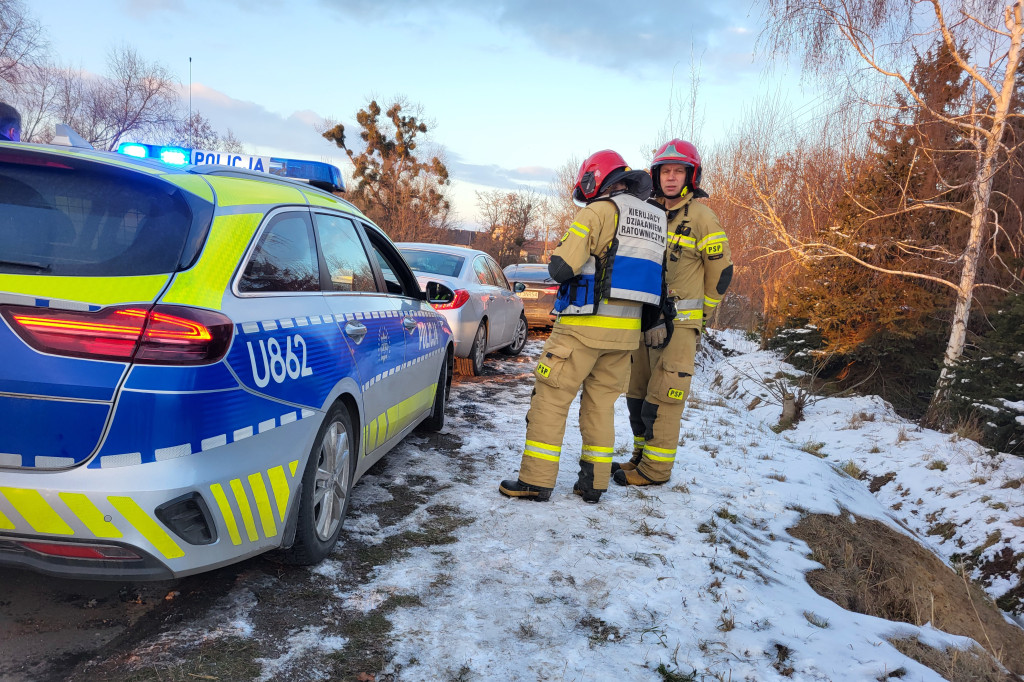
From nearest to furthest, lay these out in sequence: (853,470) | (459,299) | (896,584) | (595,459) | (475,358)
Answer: (896,584) → (595,459) → (459,299) → (853,470) → (475,358)

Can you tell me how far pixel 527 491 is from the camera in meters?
4.01

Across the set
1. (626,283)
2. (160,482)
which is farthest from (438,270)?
(160,482)

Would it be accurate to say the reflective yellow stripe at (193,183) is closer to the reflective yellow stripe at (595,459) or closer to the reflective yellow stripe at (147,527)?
the reflective yellow stripe at (147,527)

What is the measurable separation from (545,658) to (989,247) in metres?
11.3

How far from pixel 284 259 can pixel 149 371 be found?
89 cm

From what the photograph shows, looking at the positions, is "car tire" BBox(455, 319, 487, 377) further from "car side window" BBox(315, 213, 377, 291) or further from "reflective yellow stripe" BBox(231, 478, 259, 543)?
"reflective yellow stripe" BBox(231, 478, 259, 543)

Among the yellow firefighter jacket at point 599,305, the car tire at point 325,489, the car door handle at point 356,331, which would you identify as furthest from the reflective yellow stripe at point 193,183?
the yellow firefighter jacket at point 599,305

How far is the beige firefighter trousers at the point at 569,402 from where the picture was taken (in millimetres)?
3885

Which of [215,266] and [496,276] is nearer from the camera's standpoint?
[215,266]

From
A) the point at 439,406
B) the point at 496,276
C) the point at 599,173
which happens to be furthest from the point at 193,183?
the point at 496,276

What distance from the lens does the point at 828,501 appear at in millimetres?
4711

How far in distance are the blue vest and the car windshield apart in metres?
3.93

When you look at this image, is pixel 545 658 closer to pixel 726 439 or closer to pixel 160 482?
pixel 160 482

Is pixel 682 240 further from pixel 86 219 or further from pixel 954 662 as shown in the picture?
pixel 86 219
